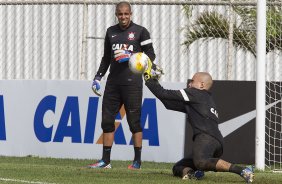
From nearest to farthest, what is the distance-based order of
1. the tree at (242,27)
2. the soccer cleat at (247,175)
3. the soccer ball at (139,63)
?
the soccer cleat at (247,175)
the soccer ball at (139,63)
the tree at (242,27)

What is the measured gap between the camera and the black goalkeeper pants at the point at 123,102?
41.0 ft

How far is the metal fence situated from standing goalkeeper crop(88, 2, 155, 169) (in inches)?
86.3

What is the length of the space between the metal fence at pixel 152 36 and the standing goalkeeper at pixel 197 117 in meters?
3.58

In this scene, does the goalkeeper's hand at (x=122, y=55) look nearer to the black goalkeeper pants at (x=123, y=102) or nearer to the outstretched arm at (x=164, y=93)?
the black goalkeeper pants at (x=123, y=102)

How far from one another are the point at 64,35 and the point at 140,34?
6319mm

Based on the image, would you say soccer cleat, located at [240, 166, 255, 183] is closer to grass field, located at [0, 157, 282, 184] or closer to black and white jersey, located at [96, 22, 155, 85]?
grass field, located at [0, 157, 282, 184]

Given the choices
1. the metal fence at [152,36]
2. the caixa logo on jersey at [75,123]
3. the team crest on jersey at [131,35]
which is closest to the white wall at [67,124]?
the caixa logo on jersey at [75,123]

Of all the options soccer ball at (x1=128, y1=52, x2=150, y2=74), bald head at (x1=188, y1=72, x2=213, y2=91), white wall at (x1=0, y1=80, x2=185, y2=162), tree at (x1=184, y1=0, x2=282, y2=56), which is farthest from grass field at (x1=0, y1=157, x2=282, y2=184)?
tree at (x1=184, y1=0, x2=282, y2=56)

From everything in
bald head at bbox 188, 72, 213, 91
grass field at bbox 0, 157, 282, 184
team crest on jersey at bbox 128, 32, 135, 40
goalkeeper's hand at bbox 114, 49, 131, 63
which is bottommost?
grass field at bbox 0, 157, 282, 184

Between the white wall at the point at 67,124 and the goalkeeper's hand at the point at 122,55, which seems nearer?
the goalkeeper's hand at the point at 122,55

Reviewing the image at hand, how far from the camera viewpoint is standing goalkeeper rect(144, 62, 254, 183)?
417 inches

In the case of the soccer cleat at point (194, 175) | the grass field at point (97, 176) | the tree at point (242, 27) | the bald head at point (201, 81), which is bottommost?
the grass field at point (97, 176)

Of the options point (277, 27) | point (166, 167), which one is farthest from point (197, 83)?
point (277, 27)

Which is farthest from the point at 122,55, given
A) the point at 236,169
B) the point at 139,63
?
the point at 236,169
